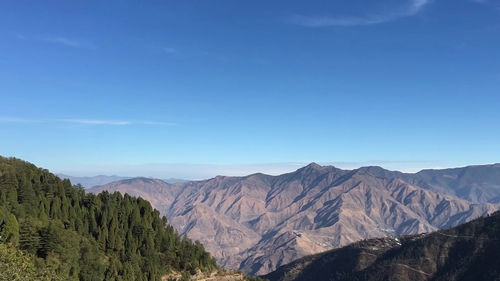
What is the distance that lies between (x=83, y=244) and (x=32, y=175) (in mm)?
54581

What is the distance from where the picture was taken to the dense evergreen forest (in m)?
94.8

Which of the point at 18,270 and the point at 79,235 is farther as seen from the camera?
the point at 79,235

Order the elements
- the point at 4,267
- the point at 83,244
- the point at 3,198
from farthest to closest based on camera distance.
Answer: the point at 3,198, the point at 83,244, the point at 4,267

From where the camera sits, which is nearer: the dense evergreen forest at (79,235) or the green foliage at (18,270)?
the green foliage at (18,270)

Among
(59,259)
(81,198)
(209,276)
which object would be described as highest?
(81,198)

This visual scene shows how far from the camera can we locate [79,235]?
377ft

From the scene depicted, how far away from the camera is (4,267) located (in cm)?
6638

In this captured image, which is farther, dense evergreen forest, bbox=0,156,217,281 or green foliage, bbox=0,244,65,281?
dense evergreen forest, bbox=0,156,217,281

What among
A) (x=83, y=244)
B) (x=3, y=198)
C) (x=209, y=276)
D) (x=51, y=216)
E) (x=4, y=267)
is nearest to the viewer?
(x=4, y=267)

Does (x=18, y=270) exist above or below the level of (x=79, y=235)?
above

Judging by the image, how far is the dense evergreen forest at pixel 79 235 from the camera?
311 ft

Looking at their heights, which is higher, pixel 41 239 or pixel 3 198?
pixel 3 198

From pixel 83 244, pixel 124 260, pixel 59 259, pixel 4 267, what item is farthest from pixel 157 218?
pixel 4 267

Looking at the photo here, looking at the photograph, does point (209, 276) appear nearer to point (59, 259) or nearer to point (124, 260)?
point (124, 260)
